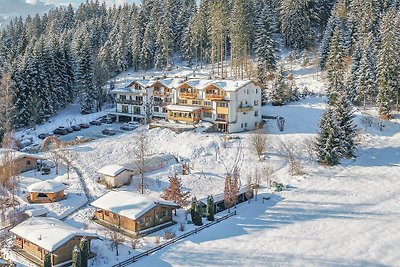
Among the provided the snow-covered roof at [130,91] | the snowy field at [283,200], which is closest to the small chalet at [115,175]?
the snowy field at [283,200]

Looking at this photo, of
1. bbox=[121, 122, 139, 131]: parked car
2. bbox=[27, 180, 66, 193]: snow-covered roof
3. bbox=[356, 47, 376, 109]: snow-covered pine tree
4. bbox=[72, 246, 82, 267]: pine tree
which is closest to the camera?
bbox=[72, 246, 82, 267]: pine tree

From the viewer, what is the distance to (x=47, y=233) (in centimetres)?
2845

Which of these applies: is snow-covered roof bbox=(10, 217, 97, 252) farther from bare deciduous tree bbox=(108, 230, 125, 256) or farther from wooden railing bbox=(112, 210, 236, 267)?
wooden railing bbox=(112, 210, 236, 267)

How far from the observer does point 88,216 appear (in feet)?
117

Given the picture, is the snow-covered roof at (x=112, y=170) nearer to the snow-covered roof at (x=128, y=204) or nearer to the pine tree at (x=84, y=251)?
Answer: the snow-covered roof at (x=128, y=204)

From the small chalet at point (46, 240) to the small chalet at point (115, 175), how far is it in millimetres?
10709

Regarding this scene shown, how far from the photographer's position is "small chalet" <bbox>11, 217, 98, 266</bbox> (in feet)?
89.6

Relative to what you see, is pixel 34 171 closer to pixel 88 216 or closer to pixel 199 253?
pixel 88 216

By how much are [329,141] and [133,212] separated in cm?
2270

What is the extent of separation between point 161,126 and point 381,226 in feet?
104

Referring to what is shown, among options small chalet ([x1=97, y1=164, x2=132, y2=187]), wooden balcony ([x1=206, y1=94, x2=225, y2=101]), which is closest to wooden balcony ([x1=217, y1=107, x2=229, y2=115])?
wooden balcony ([x1=206, y1=94, x2=225, y2=101])

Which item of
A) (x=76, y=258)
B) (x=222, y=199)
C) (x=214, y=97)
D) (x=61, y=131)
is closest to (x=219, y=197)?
(x=222, y=199)

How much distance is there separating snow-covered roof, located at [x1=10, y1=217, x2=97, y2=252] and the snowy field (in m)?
2.33

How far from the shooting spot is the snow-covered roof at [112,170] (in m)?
41.0
